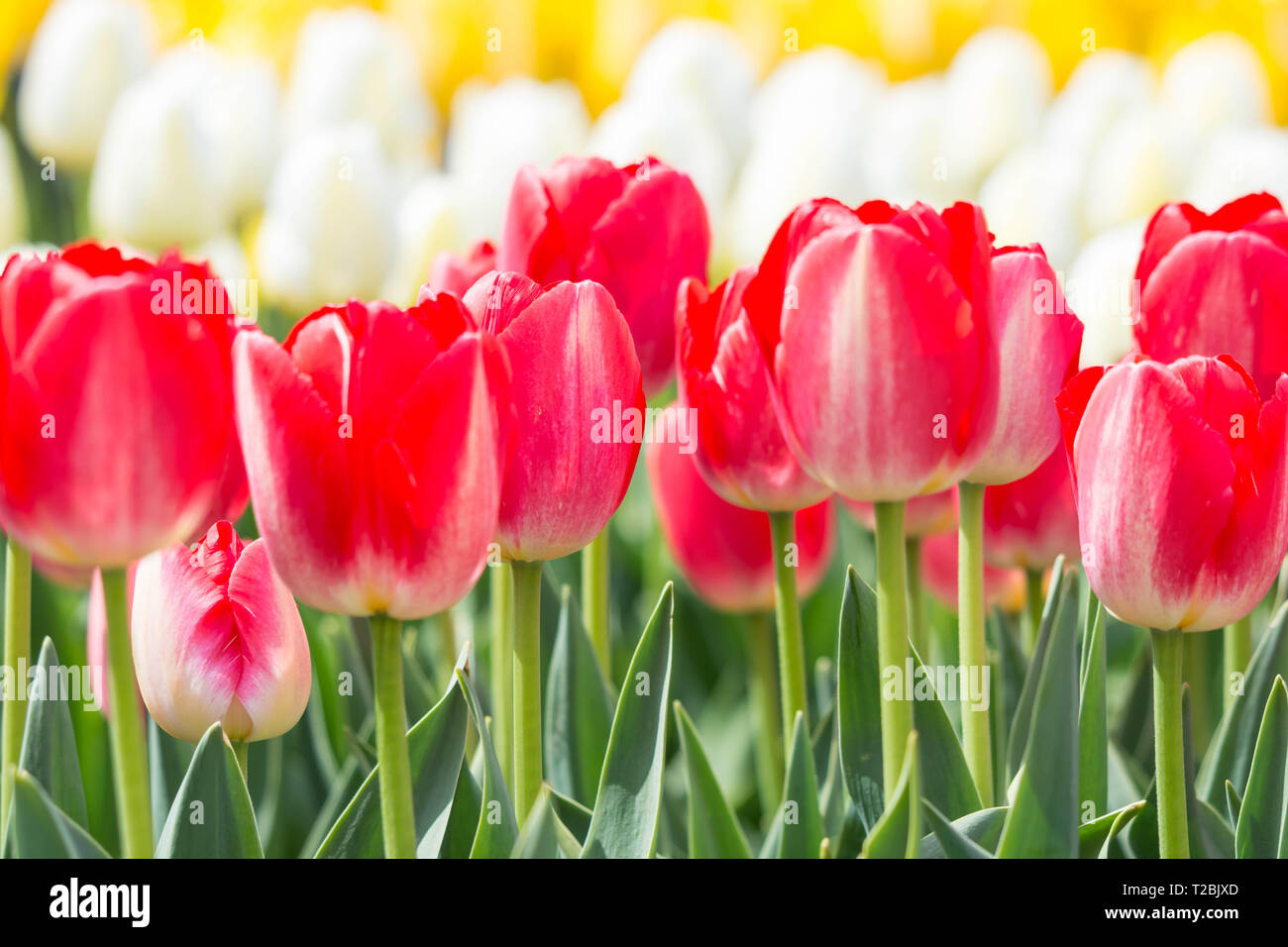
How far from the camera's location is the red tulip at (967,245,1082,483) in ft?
2.24

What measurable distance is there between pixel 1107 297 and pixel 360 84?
3.71ft

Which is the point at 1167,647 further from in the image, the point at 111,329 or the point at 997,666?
the point at 111,329

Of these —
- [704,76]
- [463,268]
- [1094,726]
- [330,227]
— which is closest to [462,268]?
[463,268]

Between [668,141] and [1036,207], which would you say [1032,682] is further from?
[668,141]

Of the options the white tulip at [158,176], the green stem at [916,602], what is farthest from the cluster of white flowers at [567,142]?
the green stem at [916,602]

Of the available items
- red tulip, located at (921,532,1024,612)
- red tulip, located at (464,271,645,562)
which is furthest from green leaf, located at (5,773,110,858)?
red tulip, located at (921,532,1024,612)

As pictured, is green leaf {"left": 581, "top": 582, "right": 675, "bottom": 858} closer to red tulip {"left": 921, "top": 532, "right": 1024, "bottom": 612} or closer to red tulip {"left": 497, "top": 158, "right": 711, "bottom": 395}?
red tulip {"left": 497, "top": 158, "right": 711, "bottom": 395}

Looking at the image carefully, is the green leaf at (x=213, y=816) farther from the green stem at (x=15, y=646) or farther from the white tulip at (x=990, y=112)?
the white tulip at (x=990, y=112)

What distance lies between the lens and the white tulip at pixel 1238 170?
1362 mm

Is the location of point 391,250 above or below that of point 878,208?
above

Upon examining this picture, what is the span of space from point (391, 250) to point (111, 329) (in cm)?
111

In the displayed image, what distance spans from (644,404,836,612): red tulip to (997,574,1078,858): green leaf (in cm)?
35
